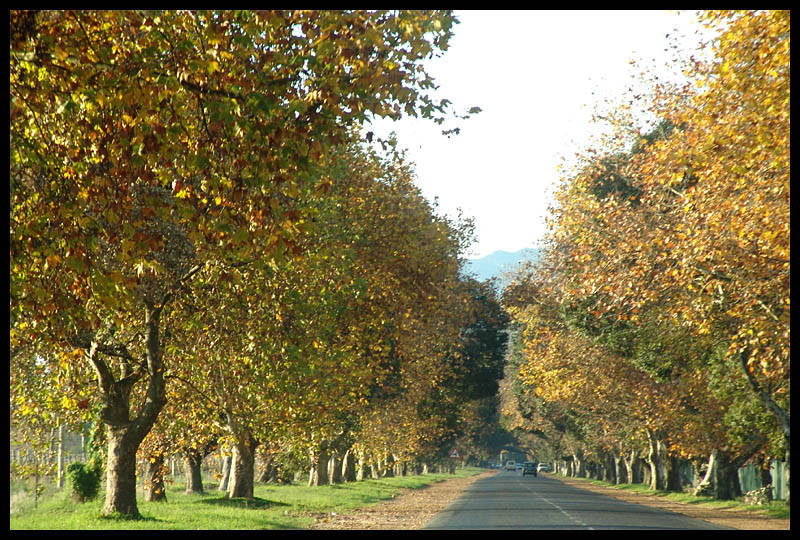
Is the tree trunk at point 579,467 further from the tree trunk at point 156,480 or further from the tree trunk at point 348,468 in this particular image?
the tree trunk at point 156,480

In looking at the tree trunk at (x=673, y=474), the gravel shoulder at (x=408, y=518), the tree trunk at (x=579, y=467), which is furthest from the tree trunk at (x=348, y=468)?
the tree trunk at (x=579, y=467)

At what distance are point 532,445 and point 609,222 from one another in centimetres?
13356

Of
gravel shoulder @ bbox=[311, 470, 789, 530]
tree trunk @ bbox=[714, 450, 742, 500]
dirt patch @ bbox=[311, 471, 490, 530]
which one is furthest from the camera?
tree trunk @ bbox=[714, 450, 742, 500]

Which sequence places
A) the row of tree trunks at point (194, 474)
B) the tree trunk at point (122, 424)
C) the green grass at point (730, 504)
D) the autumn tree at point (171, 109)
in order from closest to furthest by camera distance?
the autumn tree at point (171, 109)
the tree trunk at point (122, 424)
the green grass at point (730, 504)
the row of tree trunks at point (194, 474)

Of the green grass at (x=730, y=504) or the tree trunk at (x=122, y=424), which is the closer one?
the tree trunk at (x=122, y=424)

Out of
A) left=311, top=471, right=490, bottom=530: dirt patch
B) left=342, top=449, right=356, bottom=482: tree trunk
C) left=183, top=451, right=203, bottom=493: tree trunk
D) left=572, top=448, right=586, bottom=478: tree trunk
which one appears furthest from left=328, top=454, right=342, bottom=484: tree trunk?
left=572, top=448, right=586, bottom=478: tree trunk

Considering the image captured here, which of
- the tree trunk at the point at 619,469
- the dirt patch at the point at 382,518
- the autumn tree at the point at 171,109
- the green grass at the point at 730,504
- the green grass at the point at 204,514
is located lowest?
the green grass at the point at 730,504

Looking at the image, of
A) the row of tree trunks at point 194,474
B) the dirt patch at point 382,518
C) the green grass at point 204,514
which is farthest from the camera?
the row of tree trunks at point 194,474

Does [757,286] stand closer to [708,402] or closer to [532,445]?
[708,402]

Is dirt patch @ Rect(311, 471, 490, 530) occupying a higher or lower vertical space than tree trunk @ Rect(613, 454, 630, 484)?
lower

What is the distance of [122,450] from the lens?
22.0 m

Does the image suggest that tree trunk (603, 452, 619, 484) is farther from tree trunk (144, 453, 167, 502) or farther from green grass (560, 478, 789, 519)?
tree trunk (144, 453, 167, 502)

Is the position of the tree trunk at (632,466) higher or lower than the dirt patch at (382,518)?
higher

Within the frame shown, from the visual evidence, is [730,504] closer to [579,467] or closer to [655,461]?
[655,461]
